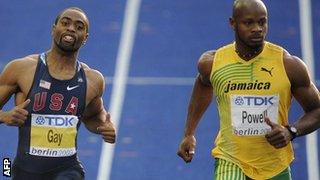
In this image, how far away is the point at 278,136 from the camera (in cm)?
578

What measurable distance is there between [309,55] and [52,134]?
6.04m

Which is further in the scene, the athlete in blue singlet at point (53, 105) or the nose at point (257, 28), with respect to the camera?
the athlete in blue singlet at point (53, 105)

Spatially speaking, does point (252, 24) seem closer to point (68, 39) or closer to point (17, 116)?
point (68, 39)

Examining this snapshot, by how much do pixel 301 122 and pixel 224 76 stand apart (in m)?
0.52

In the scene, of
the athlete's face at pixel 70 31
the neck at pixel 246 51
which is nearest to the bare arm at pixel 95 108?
the athlete's face at pixel 70 31

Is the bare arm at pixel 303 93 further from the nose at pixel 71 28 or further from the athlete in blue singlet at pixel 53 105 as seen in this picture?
the nose at pixel 71 28

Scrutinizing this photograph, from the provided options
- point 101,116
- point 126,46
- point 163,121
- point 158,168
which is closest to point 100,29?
point 126,46

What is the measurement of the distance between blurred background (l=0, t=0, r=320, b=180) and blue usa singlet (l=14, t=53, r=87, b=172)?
288cm

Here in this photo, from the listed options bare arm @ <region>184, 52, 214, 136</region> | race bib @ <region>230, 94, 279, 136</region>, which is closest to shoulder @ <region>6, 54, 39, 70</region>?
bare arm @ <region>184, 52, 214, 136</region>

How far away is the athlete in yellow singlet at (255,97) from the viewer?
6074 mm

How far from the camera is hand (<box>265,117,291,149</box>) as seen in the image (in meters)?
5.78

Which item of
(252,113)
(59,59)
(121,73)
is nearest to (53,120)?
(59,59)

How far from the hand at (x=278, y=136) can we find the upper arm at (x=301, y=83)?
0.37m

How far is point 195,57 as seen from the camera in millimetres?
11828
